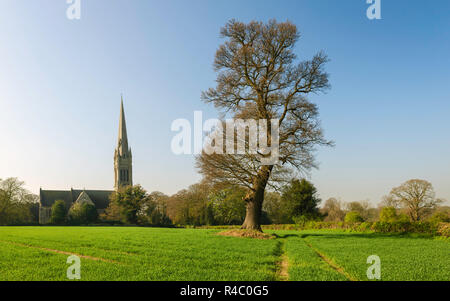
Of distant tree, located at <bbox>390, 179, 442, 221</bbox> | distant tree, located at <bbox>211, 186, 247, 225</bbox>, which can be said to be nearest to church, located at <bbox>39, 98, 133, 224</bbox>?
distant tree, located at <bbox>211, 186, 247, 225</bbox>

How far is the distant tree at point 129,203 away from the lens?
62.6 m

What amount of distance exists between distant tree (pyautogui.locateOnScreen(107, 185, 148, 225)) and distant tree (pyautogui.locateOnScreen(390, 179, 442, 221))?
156ft

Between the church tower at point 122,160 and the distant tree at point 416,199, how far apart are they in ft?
276

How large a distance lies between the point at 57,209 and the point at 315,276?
243 ft

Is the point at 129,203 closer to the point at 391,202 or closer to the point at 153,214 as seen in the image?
the point at 153,214

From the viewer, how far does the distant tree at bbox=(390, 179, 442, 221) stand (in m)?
50.8

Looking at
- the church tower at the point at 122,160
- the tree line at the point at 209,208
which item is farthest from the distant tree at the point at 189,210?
the church tower at the point at 122,160

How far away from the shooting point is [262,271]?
342 inches

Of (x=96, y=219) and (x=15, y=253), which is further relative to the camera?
(x=96, y=219)

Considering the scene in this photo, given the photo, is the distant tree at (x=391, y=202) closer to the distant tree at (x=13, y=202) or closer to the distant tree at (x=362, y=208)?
the distant tree at (x=362, y=208)

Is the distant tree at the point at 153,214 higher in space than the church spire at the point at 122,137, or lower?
lower

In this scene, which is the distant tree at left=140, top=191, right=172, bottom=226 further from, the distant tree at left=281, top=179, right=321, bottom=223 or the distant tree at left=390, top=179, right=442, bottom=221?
the distant tree at left=390, top=179, right=442, bottom=221
